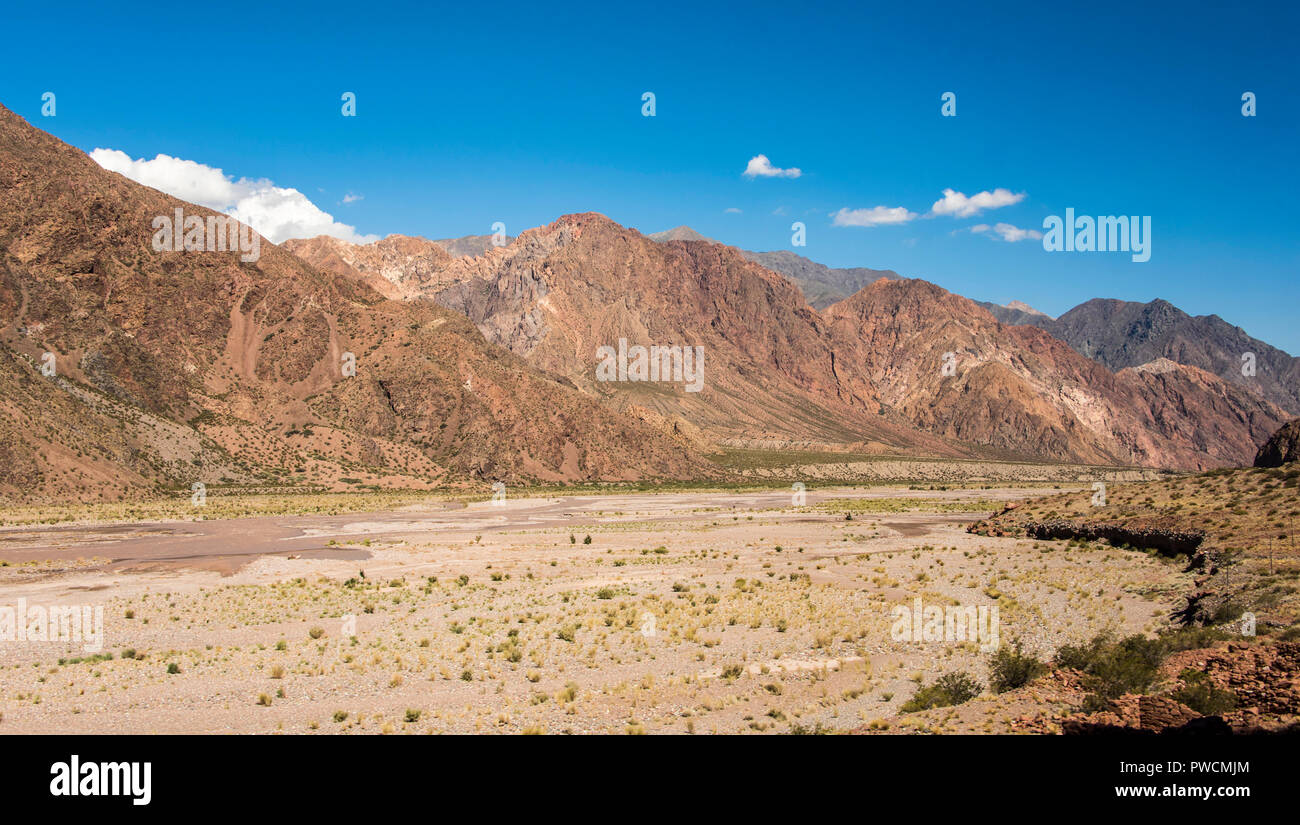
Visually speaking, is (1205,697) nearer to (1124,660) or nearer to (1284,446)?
(1124,660)

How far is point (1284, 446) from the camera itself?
206ft

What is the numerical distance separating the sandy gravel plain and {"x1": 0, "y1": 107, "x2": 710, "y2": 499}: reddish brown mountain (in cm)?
3237

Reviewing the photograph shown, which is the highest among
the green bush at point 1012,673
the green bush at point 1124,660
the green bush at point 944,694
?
the green bush at point 1124,660

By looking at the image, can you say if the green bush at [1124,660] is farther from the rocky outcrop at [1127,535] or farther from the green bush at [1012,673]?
the rocky outcrop at [1127,535]

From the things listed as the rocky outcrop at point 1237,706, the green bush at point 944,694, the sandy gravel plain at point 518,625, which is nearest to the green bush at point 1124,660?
the rocky outcrop at point 1237,706

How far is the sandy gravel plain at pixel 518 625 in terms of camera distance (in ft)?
48.9

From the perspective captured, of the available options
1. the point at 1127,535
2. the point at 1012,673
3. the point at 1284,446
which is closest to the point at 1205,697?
the point at 1012,673

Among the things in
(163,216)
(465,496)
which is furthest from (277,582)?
(163,216)

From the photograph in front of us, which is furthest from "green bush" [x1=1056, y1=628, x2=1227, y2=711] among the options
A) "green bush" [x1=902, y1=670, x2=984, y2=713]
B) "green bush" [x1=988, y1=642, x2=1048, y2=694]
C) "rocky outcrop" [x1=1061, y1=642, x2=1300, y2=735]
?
"green bush" [x1=902, y1=670, x2=984, y2=713]

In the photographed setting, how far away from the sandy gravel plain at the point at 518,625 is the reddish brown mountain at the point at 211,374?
106 ft

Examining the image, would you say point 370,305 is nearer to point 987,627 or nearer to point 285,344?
point 285,344

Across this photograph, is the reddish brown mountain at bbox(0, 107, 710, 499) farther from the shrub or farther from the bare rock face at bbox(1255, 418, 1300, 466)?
the bare rock face at bbox(1255, 418, 1300, 466)

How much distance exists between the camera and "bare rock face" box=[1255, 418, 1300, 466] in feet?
199
